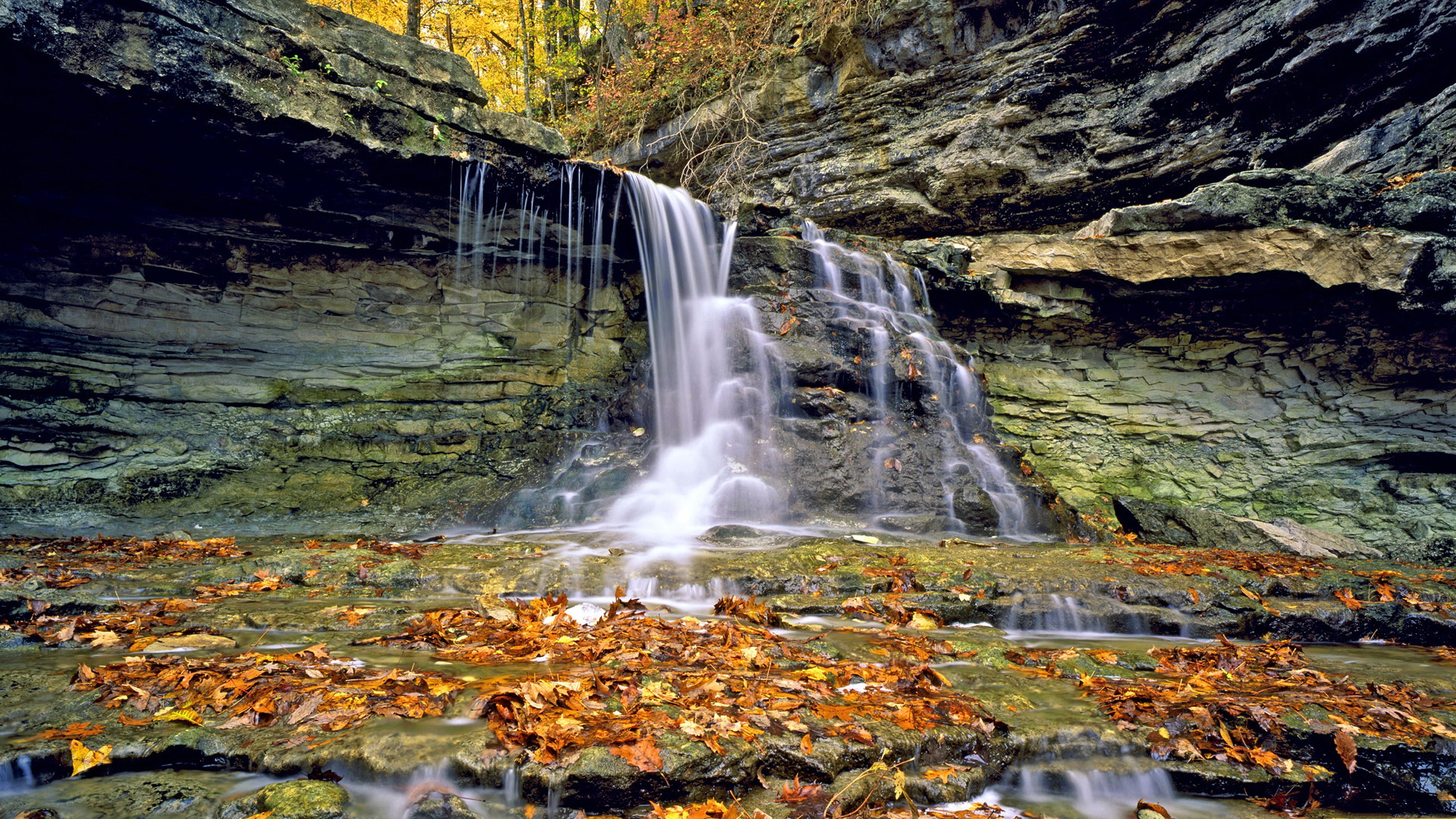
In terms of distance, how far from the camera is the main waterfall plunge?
25.8 feet

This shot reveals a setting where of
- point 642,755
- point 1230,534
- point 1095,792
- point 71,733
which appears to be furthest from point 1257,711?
point 1230,534

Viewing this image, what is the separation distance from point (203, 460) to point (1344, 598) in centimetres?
1171

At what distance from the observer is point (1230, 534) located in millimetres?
7680

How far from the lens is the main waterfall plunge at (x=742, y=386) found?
786cm

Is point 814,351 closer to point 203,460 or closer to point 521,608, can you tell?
point 521,608

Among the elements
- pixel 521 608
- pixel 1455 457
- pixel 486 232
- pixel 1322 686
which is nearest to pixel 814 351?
pixel 486 232

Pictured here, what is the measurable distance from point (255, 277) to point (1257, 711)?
10854 mm

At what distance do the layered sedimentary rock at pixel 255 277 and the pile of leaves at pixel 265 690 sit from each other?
5.49 meters

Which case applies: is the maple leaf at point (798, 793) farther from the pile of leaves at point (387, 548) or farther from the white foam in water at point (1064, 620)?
the pile of leaves at point (387, 548)

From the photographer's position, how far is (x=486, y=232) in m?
9.54

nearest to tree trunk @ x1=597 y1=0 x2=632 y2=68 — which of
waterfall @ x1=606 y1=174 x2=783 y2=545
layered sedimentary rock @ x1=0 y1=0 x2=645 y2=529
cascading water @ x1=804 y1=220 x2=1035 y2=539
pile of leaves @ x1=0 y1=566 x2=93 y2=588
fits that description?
waterfall @ x1=606 y1=174 x2=783 y2=545

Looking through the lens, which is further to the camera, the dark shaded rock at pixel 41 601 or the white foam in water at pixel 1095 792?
the dark shaded rock at pixel 41 601

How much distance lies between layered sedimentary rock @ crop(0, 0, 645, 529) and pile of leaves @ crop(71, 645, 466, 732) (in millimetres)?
5493

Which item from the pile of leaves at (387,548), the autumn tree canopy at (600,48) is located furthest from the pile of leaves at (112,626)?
the autumn tree canopy at (600,48)
